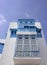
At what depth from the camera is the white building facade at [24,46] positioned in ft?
38.4

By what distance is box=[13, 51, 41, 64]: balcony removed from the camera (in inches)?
453

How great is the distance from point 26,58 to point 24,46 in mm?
1565

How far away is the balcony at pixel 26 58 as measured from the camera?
11.5 meters

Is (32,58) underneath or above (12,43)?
underneath

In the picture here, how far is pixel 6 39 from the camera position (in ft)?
50.1

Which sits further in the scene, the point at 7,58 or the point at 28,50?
the point at 7,58

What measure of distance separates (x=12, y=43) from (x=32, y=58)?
12.5 feet

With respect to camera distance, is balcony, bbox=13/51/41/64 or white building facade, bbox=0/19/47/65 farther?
white building facade, bbox=0/19/47/65

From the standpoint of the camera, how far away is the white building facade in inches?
461

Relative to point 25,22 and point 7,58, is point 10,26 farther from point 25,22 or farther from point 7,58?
point 7,58

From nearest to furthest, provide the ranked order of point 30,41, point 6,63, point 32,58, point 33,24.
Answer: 1. point 32,58
2. point 6,63
3. point 30,41
4. point 33,24

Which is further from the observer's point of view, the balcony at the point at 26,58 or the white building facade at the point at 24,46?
the white building facade at the point at 24,46

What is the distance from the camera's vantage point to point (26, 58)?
37.9 ft

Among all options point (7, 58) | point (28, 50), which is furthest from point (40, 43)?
point (7, 58)
